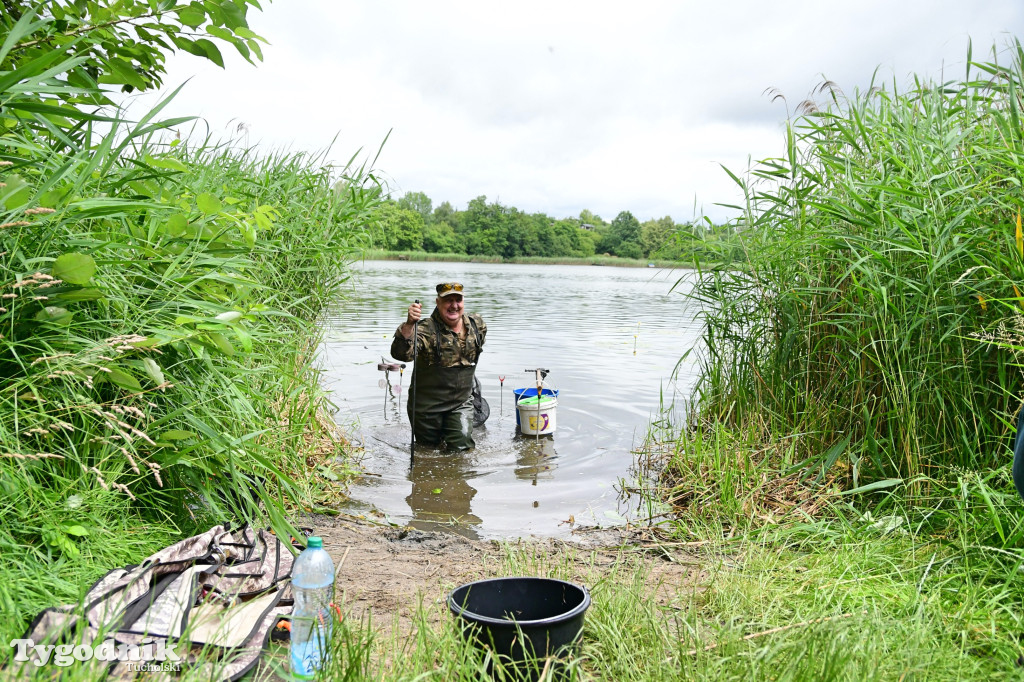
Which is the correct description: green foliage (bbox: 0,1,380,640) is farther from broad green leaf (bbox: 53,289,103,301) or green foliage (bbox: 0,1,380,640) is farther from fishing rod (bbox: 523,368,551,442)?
fishing rod (bbox: 523,368,551,442)

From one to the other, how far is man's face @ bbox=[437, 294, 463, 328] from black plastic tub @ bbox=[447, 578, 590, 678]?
16.7 ft

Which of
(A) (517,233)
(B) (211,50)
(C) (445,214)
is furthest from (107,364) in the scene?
(C) (445,214)

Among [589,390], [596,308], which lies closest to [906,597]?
[589,390]

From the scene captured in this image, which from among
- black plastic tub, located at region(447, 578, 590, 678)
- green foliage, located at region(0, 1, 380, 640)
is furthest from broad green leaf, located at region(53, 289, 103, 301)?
black plastic tub, located at region(447, 578, 590, 678)

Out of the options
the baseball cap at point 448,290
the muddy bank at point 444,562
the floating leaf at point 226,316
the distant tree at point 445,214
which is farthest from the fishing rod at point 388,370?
the distant tree at point 445,214

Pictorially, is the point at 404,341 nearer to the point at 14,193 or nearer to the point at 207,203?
the point at 207,203

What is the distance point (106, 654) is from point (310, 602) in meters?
0.70

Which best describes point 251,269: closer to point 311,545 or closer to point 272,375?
point 272,375

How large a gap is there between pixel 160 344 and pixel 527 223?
7828cm

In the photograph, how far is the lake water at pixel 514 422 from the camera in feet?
19.6

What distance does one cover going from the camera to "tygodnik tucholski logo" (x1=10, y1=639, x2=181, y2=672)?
2.26m

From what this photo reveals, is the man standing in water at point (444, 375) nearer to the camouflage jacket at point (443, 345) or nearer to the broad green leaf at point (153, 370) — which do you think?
the camouflage jacket at point (443, 345)

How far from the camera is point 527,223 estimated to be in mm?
80438

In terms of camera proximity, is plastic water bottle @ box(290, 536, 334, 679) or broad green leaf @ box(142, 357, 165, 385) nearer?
plastic water bottle @ box(290, 536, 334, 679)
